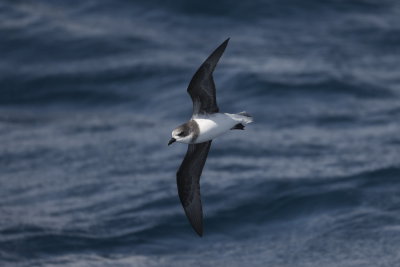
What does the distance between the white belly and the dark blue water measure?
619 centimetres

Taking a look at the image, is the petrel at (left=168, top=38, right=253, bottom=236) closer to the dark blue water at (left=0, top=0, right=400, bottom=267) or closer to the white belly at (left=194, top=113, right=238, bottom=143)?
the white belly at (left=194, top=113, right=238, bottom=143)

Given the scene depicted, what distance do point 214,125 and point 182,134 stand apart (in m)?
0.46

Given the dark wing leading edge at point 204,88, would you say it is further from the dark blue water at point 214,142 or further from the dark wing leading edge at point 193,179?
the dark blue water at point 214,142

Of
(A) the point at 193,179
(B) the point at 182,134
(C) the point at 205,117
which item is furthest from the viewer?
(A) the point at 193,179

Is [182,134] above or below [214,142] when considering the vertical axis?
above

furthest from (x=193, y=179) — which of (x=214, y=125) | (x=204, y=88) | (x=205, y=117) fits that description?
(x=204, y=88)

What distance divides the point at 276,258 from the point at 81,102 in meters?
8.17

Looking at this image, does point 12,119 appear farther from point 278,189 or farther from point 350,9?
Answer: point 350,9

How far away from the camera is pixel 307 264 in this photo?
60.6ft

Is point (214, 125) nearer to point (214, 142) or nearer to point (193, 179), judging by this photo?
point (193, 179)

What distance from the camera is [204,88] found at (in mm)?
13023

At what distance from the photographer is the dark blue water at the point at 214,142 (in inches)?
776

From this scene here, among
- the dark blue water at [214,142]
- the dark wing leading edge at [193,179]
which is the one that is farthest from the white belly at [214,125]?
the dark blue water at [214,142]

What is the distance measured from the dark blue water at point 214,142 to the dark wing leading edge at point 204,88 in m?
6.28
